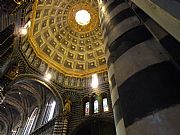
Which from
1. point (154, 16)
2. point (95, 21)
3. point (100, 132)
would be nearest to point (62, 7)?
point (95, 21)

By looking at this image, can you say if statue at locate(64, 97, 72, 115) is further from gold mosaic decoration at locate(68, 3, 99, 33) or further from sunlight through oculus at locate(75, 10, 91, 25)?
sunlight through oculus at locate(75, 10, 91, 25)

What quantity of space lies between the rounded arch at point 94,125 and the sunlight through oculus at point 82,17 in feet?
30.9

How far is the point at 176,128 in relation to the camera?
3.22ft

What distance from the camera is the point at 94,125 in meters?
12.2

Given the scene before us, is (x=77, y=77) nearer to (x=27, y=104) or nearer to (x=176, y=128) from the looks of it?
(x=27, y=104)

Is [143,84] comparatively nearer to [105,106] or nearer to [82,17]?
[105,106]

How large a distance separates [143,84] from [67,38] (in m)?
16.2

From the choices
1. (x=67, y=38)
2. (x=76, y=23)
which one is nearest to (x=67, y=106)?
(x=67, y=38)

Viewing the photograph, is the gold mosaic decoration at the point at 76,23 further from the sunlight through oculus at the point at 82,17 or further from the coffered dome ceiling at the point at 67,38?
the sunlight through oculus at the point at 82,17

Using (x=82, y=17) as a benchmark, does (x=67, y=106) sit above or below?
below

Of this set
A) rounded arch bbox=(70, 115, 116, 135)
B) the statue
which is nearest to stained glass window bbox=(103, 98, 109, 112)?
rounded arch bbox=(70, 115, 116, 135)

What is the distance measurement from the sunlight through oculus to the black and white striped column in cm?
1589

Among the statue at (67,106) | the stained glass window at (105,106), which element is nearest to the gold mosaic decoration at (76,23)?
the statue at (67,106)

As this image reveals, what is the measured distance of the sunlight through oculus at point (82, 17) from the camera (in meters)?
17.4
